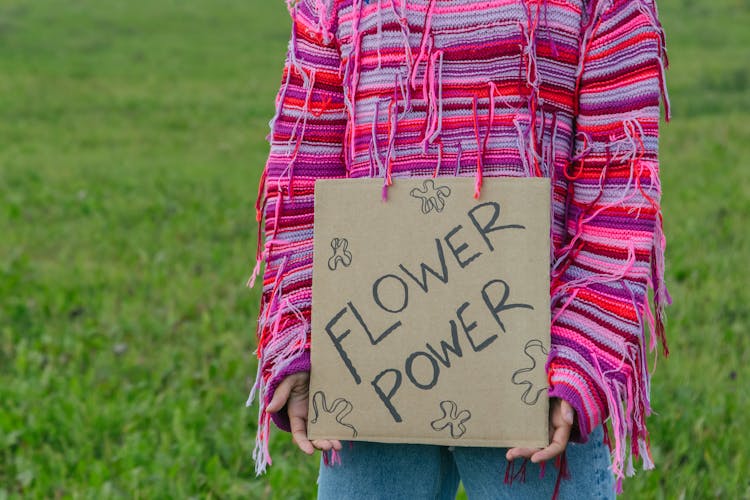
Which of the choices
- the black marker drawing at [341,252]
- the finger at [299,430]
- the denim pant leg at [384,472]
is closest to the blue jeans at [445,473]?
the denim pant leg at [384,472]

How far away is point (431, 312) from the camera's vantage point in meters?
1.35

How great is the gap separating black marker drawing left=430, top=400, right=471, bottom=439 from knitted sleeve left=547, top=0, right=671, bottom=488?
0.15 metres

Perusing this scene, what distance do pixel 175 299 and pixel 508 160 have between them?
341cm

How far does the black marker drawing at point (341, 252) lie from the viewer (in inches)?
54.1

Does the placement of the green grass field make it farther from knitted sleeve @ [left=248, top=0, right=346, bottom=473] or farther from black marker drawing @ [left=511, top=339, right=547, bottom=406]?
black marker drawing @ [left=511, top=339, right=547, bottom=406]

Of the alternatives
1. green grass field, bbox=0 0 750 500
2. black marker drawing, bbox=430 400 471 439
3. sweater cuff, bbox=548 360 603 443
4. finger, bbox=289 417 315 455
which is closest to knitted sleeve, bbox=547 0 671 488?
sweater cuff, bbox=548 360 603 443

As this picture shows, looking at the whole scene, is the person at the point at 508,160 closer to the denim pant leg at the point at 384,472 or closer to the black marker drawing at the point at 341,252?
the denim pant leg at the point at 384,472

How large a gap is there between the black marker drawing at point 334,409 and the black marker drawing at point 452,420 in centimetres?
14

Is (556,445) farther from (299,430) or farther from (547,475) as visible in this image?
(299,430)

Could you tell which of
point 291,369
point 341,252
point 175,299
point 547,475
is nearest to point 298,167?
point 341,252

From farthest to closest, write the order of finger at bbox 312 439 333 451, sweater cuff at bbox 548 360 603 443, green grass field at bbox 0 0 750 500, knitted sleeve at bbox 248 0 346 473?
green grass field at bbox 0 0 750 500
knitted sleeve at bbox 248 0 346 473
finger at bbox 312 439 333 451
sweater cuff at bbox 548 360 603 443

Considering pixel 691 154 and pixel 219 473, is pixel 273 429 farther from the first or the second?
pixel 691 154

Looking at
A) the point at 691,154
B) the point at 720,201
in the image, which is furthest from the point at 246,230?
the point at 691,154

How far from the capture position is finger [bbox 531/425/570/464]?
4.25 feet
